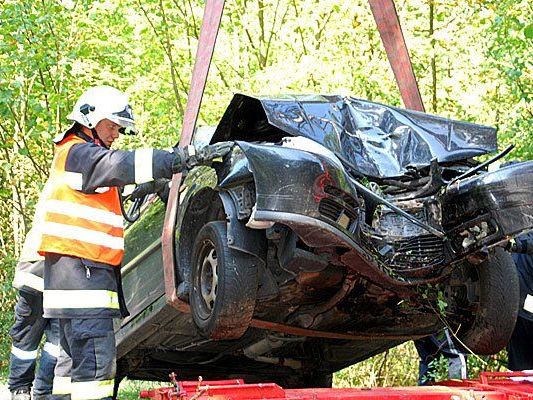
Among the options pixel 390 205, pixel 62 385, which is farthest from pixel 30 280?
pixel 390 205

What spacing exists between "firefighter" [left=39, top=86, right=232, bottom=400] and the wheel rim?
17.5 inches

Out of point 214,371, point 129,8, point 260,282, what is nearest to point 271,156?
point 260,282

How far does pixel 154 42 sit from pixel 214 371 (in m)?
6.74

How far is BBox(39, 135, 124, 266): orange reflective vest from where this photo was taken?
4211mm

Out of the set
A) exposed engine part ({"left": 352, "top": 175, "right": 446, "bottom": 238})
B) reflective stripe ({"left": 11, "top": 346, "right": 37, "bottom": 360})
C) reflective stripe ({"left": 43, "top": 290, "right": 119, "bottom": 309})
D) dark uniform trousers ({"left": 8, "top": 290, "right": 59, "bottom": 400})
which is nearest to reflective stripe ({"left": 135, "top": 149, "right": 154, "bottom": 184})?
reflective stripe ({"left": 43, "top": 290, "right": 119, "bottom": 309})

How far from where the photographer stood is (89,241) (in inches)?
167

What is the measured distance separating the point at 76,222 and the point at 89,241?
4.8 inches

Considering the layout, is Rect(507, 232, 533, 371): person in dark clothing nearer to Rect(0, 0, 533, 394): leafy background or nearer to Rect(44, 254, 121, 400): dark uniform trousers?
Rect(0, 0, 533, 394): leafy background

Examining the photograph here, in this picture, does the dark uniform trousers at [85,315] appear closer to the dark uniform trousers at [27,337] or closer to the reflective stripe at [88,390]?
the reflective stripe at [88,390]

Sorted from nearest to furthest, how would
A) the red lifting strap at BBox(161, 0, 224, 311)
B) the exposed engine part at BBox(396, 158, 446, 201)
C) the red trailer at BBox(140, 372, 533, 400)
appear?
the red trailer at BBox(140, 372, 533, 400), the exposed engine part at BBox(396, 158, 446, 201), the red lifting strap at BBox(161, 0, 224, 311)

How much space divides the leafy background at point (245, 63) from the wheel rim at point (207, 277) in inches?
147

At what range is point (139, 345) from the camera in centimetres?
539

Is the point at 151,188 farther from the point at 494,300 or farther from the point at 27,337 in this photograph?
the point at 494,300

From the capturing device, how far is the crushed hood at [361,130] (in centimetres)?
421
